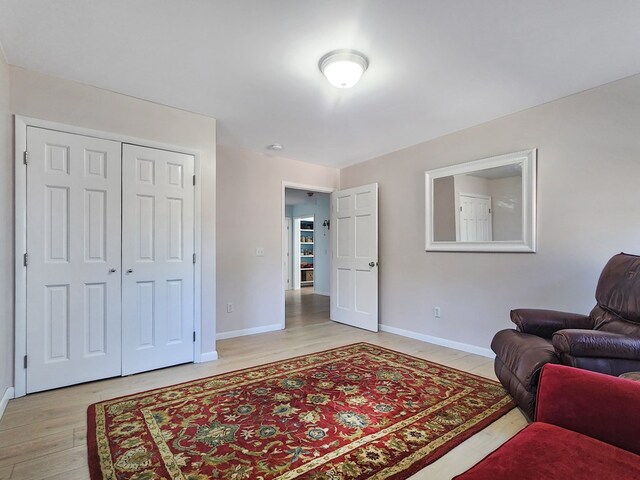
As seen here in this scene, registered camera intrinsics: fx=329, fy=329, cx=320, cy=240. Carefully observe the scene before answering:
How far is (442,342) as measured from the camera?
12.4 feet

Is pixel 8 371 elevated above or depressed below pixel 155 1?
below

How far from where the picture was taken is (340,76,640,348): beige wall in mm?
2555

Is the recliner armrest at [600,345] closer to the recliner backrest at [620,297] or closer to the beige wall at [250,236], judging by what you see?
the recliner backrest at [620,297]

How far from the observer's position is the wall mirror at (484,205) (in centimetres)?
306

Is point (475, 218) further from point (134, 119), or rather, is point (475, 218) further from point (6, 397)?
point (6, 397)

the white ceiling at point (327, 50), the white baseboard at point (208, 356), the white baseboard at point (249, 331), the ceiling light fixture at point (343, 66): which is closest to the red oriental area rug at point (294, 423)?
the white baseboard at point (208, 356)

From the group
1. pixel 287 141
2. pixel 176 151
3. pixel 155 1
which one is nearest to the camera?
pixel 155 1

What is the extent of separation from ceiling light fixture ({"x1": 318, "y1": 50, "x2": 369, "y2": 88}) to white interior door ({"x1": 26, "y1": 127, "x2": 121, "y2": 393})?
75.5 inches

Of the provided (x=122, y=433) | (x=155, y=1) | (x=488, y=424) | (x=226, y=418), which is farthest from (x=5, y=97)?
(x=488, y=424)

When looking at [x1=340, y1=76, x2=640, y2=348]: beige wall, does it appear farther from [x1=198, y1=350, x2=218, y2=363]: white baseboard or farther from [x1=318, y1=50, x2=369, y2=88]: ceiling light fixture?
[x1=198, y1=350, x2=218, y2=363]: white baseboard

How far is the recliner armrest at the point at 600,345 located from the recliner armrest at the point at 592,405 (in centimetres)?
68

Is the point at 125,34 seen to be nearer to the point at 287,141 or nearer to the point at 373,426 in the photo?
the point at 287,141

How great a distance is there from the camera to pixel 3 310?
2.26 m

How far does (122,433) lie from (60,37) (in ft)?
8.08
